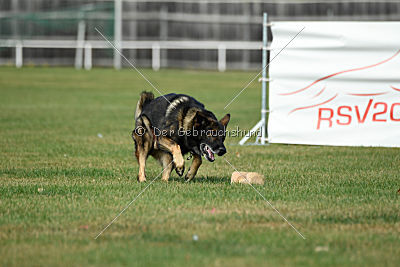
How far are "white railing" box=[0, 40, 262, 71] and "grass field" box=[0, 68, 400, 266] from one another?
79.6ft

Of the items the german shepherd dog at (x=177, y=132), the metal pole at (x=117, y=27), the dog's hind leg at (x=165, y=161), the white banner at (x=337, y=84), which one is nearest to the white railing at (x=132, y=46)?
the metal pole at (x=117, y=27)

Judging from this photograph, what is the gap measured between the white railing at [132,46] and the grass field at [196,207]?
79.6ft

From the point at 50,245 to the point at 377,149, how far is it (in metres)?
7.74

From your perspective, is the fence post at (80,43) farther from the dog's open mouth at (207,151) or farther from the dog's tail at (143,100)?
the dog's open mouth at (207,151)

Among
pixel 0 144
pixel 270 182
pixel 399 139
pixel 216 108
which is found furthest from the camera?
pixel 216 108

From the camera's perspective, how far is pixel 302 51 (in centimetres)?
1235

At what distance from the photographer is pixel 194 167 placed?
8.84 m

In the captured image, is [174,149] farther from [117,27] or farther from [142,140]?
[117,27]

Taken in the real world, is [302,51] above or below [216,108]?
above

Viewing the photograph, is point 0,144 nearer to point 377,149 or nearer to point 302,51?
point 302,51

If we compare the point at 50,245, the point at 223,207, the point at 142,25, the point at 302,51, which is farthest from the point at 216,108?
the point at 142,25

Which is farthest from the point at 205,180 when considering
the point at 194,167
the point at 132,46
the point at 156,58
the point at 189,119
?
the point at 132,46

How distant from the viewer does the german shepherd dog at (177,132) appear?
826cm

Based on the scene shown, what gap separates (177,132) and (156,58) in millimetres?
30656
